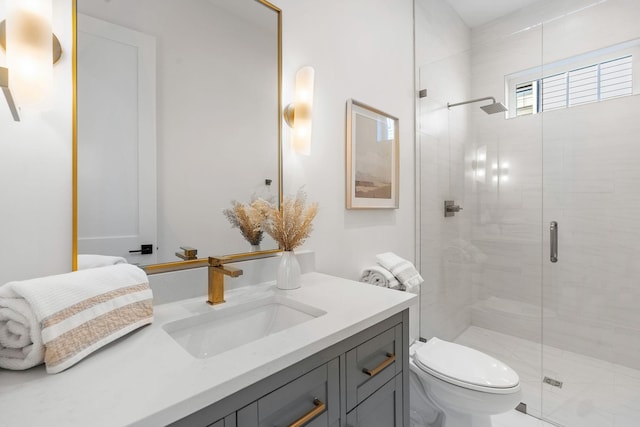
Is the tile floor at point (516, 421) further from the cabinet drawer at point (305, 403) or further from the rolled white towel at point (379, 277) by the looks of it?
the cabinet drawer at point (305, 403)

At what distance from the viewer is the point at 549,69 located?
83.0 inches

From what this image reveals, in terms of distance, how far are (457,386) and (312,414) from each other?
3.08ft

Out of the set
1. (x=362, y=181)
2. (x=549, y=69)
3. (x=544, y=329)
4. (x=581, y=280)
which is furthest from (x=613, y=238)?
(x=362, y=181)

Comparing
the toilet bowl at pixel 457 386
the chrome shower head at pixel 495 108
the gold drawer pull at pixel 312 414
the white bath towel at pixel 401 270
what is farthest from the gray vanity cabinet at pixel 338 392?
the chrome shower head at pixel 495 108

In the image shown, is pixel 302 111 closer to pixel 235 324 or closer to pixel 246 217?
pixel 246 217

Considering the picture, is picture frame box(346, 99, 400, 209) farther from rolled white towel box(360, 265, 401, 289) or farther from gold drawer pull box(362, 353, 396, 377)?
gold drawer pull box(362, 353, 396, 377)

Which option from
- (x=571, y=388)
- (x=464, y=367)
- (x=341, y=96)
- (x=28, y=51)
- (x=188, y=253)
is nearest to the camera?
(x=28, y=51)

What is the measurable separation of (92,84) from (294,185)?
0.78 metres

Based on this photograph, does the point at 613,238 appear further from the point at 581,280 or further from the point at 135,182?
the point at 135,182

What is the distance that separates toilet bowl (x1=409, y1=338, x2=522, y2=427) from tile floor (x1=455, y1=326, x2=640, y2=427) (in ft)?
1.56

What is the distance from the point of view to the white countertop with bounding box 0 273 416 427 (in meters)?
0.46

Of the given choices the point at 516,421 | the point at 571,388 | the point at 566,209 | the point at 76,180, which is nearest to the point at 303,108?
the point at 76,180

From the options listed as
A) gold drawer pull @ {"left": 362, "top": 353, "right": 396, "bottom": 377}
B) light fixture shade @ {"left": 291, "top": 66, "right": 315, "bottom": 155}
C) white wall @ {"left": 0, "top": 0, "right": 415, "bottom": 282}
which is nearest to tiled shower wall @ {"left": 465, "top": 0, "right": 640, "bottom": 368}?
white wall @ {"left": 0, "top": 0, "right": 415, "bottom": 282}

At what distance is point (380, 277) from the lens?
1.66 m
